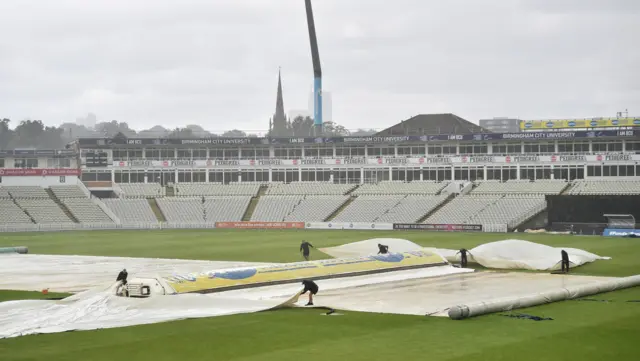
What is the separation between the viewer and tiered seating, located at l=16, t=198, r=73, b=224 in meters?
93.6

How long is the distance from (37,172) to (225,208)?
79.1 ft

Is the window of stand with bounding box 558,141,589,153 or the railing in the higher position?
the window of stand with bounding box 558,141,589,153

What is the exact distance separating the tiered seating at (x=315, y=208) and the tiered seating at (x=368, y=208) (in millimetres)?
1685

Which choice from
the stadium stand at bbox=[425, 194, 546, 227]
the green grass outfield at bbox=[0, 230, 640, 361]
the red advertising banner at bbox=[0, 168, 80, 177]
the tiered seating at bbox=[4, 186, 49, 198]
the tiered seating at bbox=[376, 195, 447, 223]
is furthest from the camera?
the red advertising banner at bbox=[0, 168, 80, 177]

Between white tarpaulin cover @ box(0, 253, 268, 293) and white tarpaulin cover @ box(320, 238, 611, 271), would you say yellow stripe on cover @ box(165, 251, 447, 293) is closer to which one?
white tarpaulin cover @ box(320, 238, 611, 271)

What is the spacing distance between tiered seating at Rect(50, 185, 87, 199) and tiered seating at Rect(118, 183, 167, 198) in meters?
5.79

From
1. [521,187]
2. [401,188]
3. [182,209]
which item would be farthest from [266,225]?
[521,187]

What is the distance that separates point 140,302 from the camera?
27516 millimetres

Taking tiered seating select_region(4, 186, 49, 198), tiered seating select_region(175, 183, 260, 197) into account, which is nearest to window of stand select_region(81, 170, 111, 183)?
tiered seating select_region(4, 186, 49, 198)

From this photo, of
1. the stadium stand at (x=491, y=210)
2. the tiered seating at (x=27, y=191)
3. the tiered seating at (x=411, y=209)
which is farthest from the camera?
the tiered seating at (x=27, y=191)

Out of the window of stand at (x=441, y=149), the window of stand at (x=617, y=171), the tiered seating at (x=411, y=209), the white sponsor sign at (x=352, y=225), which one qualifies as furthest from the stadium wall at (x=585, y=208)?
the window of stand at (x=441, y=149)

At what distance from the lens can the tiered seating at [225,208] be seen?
99.7 metres

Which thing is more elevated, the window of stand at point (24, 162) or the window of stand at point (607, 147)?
the window of stand at point (607, 147)

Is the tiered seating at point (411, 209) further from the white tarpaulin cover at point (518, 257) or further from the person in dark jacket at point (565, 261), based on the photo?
the person in dark jacket at point (565, 261)
